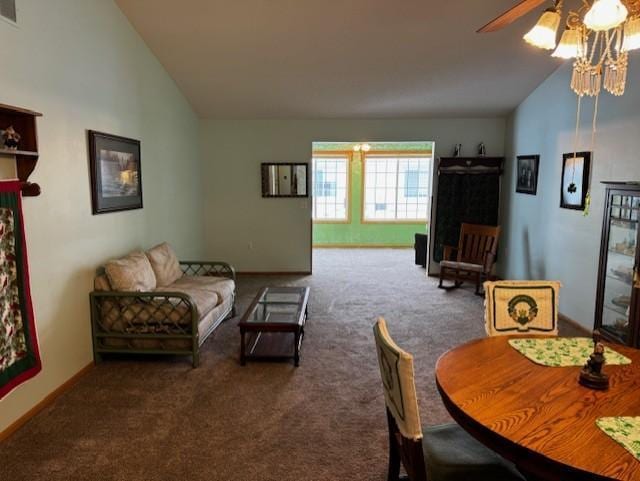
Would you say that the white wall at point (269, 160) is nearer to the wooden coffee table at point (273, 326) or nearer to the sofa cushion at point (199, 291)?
the sofa cushion at point (199, 291)

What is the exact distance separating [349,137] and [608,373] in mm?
5097

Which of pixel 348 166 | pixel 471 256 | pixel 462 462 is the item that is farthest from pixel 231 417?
pixel 348 166

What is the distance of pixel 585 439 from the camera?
1.28m

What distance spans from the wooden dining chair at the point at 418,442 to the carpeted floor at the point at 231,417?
1.89 ft

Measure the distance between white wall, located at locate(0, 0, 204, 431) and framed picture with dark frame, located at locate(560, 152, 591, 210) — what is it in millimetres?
4313

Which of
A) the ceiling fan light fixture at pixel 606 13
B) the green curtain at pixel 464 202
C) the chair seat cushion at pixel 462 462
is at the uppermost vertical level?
the ceiling fan light fixture at pixel 606 13

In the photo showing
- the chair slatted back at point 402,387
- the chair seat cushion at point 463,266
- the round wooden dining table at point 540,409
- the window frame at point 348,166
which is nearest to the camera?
the round wooden dining table at point 540,409

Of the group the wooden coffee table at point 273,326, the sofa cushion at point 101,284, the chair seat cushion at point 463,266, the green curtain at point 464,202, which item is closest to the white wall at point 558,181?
the green curtain at point 464,202

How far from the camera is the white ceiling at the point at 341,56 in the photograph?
3891 millimetres

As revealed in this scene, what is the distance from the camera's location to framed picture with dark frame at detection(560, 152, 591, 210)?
418cm

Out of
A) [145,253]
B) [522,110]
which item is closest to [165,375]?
[145,253]

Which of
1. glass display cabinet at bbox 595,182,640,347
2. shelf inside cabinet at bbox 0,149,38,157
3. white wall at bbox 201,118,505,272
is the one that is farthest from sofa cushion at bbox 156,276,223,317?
glass display cabinet at bbox 595,182,640,347

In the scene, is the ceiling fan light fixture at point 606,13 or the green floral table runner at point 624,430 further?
the ceiling fan light fixture at point 606,13

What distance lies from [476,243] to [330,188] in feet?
13.5
